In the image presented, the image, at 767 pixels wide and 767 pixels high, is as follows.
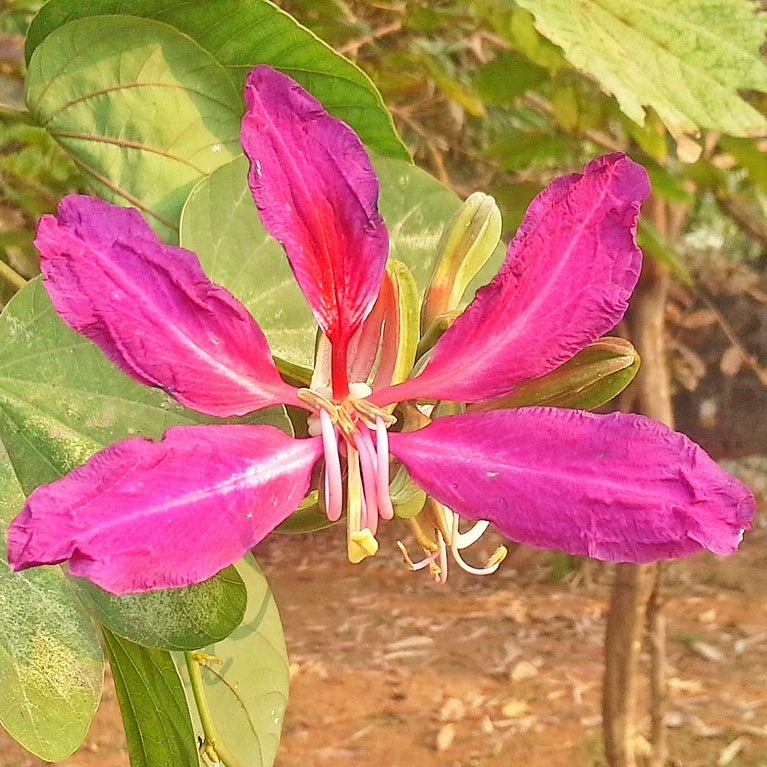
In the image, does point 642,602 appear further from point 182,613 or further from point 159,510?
point 159,510

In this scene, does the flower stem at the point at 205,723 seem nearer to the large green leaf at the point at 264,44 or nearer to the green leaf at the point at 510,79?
the large green leaf at the point at 264,44

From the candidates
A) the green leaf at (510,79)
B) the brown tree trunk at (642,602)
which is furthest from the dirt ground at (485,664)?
the green leaf at (510,79)

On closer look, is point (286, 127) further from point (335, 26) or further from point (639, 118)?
point (335, 26)

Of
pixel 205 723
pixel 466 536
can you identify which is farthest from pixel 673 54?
pixel 205 723

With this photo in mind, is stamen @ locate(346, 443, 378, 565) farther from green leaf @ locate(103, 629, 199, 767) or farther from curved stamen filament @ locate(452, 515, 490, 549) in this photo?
green leaf @ locate(103, 629, 199, 767)

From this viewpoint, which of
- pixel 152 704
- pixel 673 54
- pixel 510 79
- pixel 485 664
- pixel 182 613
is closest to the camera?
pixel 182 613

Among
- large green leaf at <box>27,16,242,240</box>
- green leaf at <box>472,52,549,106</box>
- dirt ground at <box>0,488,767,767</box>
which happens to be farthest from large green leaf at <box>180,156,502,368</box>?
dirt ground at <box>0,488,767,767</box>

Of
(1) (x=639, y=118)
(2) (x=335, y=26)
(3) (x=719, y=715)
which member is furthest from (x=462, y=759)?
(1) (x=639, y=118)
